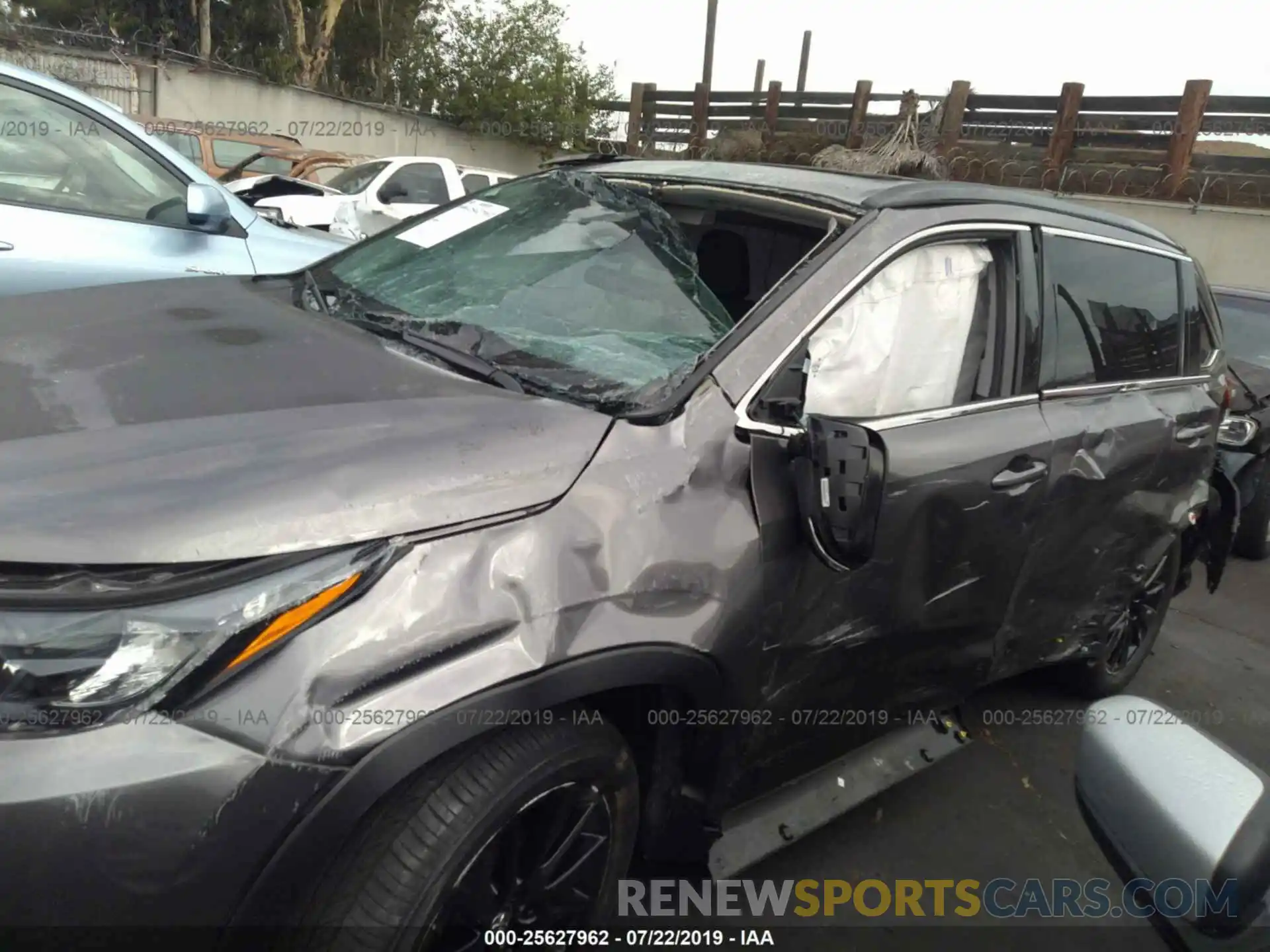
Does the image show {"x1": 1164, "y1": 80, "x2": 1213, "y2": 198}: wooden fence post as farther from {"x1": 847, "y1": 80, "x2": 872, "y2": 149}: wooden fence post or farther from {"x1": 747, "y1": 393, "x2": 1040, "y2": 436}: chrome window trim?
{"x1": 747, "y1": 393, "x2": 1040, "y2": 436}: chrome window trim

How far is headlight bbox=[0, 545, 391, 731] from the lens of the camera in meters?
1.36

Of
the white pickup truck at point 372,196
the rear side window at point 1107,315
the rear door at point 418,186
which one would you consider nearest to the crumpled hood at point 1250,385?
the rear side window at point 1107,315

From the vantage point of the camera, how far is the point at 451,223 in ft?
9.74

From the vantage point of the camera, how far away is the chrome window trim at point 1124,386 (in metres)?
2.78

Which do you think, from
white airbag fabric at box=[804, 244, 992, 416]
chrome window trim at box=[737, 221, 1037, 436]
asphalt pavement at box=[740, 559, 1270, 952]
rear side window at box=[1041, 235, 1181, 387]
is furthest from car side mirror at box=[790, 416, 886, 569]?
rear side window at box=[1041, 235, 1181, 387]

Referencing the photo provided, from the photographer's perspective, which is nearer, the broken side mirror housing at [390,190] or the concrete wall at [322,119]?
the broken side mirror housing at [390,190]

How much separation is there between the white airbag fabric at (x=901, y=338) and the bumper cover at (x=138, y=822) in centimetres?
142

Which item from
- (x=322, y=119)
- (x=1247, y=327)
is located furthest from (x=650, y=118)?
(x=1247, y=327)

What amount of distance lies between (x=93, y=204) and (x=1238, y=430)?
236 inches

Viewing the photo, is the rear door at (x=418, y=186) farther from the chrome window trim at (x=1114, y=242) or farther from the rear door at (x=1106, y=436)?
the rear door at (x=1106, y=436)

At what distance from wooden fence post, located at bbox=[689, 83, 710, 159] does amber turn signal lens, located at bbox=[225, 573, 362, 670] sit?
19947 millimetres

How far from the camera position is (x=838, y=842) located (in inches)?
112

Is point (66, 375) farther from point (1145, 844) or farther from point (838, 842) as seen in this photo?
point (838, 842)

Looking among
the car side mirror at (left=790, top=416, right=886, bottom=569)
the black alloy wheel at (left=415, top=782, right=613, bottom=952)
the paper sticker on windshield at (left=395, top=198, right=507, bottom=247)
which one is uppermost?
the paper sticker on windshield at (left=395, top=198, right=507, bottom=247)
